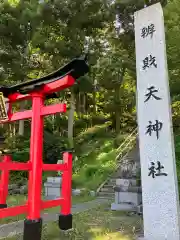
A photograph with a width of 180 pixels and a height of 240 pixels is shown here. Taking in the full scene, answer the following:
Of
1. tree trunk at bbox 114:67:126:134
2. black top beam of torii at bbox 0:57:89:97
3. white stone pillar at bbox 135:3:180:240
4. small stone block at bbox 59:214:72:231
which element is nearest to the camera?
white stone pillar at bbox 135:3:180:240

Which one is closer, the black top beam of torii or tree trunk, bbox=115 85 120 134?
the black top beam of torii

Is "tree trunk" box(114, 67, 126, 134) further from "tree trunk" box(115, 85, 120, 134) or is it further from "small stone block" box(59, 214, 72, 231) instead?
"small stone block" box(59, 214, 72, 231)

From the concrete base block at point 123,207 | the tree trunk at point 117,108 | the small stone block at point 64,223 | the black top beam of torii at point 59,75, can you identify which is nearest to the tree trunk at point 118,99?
the tree trunk at point 117,108

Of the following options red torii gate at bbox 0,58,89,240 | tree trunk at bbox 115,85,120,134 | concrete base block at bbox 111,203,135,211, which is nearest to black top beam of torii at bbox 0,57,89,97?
red torii gate at bbox 0,58,89,240

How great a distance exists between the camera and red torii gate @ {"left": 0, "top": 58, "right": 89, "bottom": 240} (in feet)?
15.0

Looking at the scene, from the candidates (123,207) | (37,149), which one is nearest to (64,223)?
(37,149)

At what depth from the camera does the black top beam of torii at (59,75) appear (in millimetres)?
4750

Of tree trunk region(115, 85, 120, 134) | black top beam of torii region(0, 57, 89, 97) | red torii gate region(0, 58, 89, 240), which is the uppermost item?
tree trunk region(115, 85, 120, 134)

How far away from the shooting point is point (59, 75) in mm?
5148

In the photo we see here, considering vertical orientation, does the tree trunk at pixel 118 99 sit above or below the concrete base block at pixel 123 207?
above

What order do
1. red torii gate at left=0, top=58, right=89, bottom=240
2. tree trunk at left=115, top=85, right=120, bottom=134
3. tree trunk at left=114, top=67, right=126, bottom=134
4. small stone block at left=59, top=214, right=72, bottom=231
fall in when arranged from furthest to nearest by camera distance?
tree trunk at left=115, top=85, right=120, bottom=134 < tree trunk at left=114, top=67, right=126, bottom=134 < small stone block at left=59, top=214, right=72, bottom=231 < red torii gate at left=0, top=58, right=89, bottom=240

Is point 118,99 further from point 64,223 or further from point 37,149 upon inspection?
point 37,149

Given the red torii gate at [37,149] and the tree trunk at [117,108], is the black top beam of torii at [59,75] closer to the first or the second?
the red torii gate at [37,149]

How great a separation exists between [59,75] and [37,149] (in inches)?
59.1
